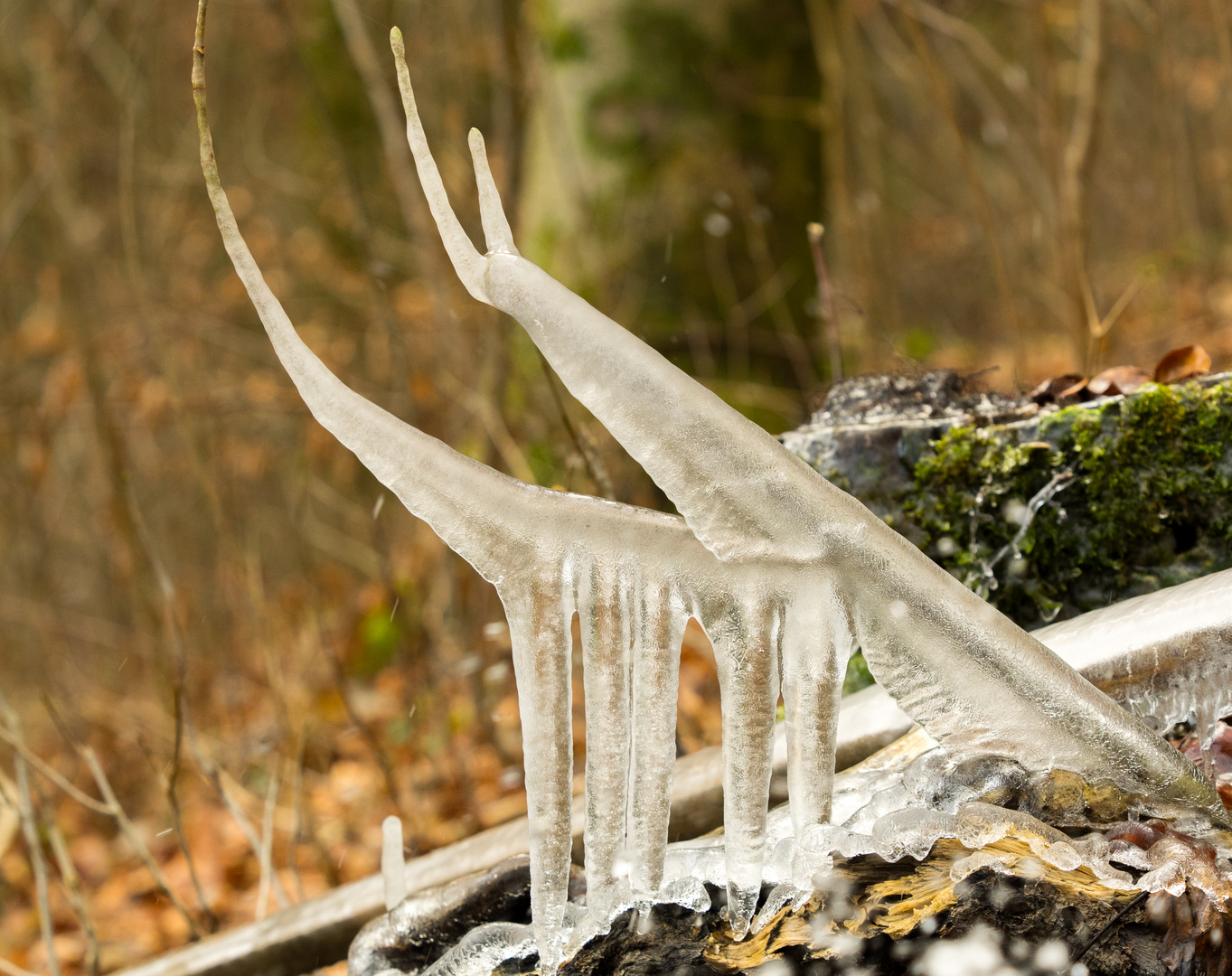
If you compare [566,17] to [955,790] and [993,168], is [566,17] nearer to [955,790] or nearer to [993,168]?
[955,790]

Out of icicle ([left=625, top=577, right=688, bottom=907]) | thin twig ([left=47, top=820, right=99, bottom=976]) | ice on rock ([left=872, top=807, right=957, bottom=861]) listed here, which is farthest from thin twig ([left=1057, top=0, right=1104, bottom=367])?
thin twig ([left=47, top=820, right=99, bottom=976])

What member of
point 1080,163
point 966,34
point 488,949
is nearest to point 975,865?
point 488,949

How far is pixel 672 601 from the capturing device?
934 mm

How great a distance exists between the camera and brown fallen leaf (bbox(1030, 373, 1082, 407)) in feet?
5.28

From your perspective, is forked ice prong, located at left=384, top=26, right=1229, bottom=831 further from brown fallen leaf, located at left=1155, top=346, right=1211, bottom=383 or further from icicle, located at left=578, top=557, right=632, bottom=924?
brown fallen leaf, located at left=1155, top=346, right=1211, bottom=383

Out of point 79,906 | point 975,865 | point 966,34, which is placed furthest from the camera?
point 966,34

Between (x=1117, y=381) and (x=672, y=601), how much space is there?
1.07m

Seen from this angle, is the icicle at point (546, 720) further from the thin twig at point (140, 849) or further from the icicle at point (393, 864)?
the thin twig at point (140, 849)

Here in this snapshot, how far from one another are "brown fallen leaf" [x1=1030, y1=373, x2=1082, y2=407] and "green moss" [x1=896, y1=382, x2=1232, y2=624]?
0.46 feet

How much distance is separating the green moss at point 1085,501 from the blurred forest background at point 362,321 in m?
0.34

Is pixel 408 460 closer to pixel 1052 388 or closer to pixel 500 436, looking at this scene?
pixel 1052 388

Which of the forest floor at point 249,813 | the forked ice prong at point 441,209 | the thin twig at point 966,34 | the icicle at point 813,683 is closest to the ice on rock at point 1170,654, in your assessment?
the icicle at point 813,683

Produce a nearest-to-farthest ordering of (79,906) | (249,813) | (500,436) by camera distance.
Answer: (79,906)
(500,436)
(249,813)

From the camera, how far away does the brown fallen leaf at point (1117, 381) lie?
5.12 ft
